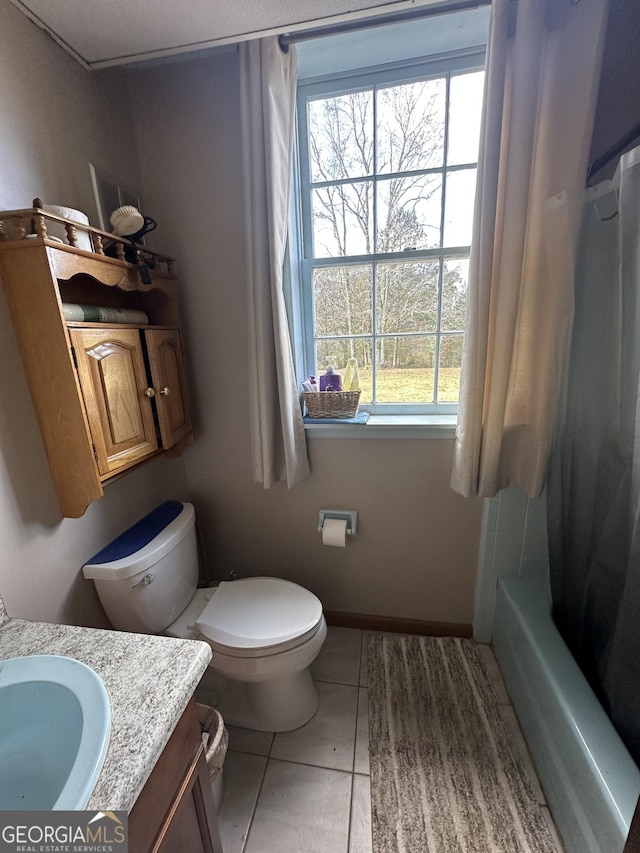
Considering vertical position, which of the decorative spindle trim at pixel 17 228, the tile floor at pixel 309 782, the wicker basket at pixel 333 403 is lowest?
the tile floor at pixel 309 782

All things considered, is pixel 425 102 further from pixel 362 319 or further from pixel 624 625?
pixel 624 625

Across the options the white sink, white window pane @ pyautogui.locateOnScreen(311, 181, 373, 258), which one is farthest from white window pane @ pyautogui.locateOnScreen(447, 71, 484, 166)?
the white sink

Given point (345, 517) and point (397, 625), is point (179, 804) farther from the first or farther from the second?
point (397, 625)

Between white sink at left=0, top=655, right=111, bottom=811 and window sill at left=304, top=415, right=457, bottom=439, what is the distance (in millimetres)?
1009

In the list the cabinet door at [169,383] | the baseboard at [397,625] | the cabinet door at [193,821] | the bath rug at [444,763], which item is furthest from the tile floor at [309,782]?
the cabinet door at [169,383]

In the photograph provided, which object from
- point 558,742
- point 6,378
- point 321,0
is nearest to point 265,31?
point 321,0

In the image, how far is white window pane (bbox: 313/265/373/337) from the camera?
4.82ft

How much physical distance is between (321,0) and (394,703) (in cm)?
222

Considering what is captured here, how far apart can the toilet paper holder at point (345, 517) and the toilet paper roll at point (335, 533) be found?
3cm

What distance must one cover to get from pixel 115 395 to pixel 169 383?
0.91ft

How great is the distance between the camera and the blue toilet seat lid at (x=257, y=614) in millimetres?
1131

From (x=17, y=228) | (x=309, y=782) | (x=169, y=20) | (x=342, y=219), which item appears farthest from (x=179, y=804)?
(x=169, y=20)

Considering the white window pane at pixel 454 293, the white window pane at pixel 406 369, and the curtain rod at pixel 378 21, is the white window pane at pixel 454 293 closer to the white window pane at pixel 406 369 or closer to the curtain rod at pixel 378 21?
the white window pane at pixel 406 369

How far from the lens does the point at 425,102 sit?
1.28 meters
